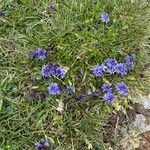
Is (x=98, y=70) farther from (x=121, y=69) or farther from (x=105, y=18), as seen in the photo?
(x=105, y=18)

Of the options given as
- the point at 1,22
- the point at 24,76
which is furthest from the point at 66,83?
the point at 1,22

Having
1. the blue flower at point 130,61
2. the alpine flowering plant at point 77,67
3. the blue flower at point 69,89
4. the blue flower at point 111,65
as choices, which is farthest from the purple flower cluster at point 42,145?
the blue flower at point 130,61

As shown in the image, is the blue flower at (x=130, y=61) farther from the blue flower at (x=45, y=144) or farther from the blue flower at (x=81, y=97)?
the blue flower at (x=45, y=144)

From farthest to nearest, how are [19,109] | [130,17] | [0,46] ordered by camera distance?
[130,17] → [0,46] → [19,109]

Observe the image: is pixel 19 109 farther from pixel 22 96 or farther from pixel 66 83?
pixel 66 83

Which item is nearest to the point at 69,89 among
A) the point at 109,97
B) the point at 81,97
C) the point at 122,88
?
the point at 81,97

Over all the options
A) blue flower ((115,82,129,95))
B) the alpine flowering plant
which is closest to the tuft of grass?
the alpine flowering plant

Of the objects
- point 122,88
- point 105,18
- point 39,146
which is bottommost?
point 39,146
